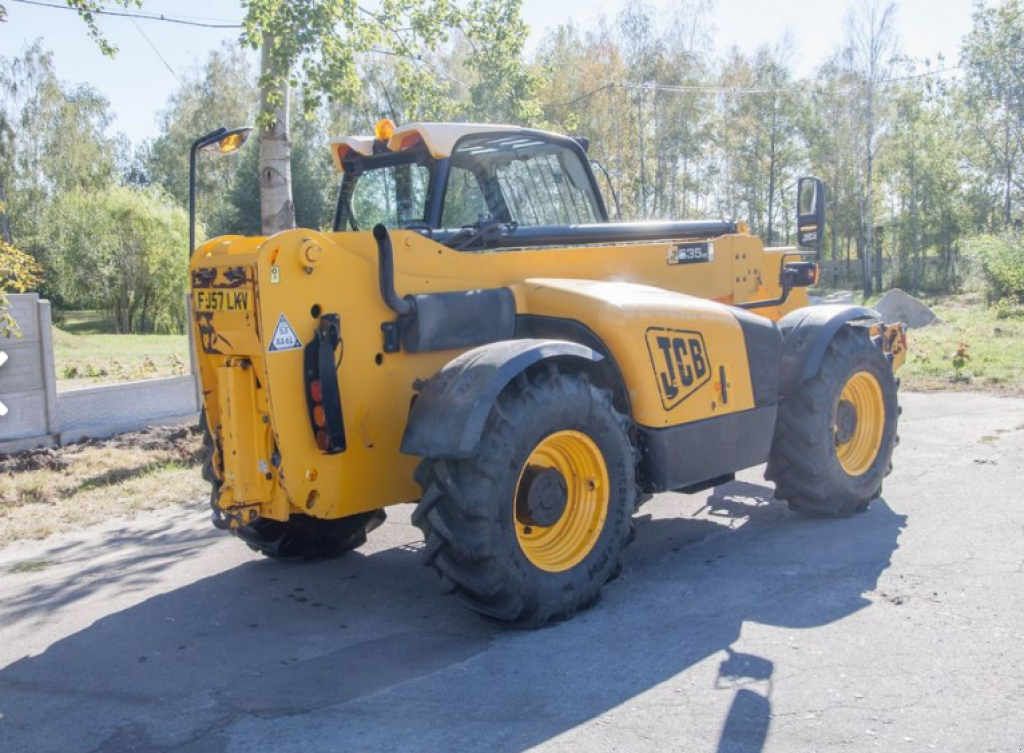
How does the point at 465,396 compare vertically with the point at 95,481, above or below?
above

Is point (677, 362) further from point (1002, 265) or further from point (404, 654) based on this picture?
point (1002, 265)

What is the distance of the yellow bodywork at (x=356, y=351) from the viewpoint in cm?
474

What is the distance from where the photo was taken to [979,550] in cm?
559

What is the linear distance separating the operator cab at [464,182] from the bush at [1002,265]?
20986mm

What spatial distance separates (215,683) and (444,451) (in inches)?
53.6

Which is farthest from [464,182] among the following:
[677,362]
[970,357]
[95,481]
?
[970,357]

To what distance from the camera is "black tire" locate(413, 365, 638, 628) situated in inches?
178

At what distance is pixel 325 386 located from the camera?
Answer: 4730 mm

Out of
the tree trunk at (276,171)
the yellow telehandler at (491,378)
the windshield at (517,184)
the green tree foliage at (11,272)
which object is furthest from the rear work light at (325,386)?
the tree trunk at (276,171)

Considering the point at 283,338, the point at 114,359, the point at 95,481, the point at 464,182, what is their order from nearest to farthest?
the point at 283,338
the point at 464,182
the point at 95,481
the point at 114,359

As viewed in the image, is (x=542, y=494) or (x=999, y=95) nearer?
(x=542, y=494)

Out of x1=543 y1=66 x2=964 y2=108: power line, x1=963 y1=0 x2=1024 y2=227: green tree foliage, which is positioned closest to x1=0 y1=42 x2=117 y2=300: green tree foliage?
x1=543 y1=66 x2=964 y2=108: power line

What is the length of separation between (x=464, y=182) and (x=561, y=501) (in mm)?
2136

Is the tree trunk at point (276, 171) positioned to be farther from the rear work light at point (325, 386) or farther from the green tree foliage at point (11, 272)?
the rear work light at point (325, 386)
